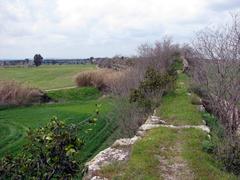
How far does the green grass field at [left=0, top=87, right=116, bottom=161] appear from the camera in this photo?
25.2 meters

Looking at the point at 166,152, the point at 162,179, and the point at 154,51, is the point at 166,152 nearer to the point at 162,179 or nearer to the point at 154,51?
the point at 162,179

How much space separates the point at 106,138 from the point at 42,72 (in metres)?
57.5

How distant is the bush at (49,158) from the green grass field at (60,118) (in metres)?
12.9

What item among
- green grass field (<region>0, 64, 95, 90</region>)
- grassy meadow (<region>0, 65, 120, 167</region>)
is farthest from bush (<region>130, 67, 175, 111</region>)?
green grass field (<region>0, 64, 95, 90</region>)

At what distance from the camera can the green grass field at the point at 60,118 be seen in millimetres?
25245

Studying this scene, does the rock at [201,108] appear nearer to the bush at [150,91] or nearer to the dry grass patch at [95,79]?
the bush at [150,91]

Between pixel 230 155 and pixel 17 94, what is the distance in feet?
114

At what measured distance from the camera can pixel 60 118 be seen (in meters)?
33.1

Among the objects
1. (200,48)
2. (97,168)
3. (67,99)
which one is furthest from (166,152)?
(67,99)

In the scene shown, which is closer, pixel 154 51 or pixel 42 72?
pixel 154 51

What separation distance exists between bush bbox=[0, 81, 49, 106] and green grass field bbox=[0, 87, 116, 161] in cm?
107

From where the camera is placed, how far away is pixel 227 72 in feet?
54.9

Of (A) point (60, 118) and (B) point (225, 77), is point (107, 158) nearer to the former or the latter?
(B) point (225, 77)

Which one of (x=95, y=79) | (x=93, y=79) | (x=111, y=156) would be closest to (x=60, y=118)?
(x=111, y=156)
